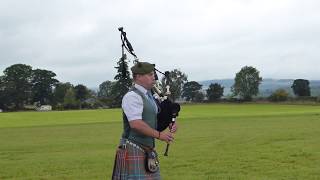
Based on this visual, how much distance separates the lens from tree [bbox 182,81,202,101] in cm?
16350

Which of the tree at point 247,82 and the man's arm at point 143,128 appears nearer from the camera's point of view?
the man's arm at point 143,128

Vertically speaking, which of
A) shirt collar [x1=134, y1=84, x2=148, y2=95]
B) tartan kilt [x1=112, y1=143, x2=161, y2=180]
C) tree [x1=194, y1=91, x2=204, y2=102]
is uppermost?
tree [x1=194, y1=91, x2=204, y2=102]

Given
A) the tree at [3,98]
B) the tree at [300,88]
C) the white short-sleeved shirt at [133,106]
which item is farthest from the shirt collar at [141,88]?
the tree at [300,88]

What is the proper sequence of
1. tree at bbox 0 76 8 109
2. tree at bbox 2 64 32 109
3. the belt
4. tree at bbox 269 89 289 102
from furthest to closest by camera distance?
tree at bbox 2 64 32 109 < tree at bbox 0 76 8 109 < tree at bbox 269 89 289 102 < the belt

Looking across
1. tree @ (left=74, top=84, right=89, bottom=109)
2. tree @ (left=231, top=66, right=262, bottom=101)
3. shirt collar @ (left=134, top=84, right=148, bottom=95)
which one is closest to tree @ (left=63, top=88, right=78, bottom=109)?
tree @ (left=74, top=84, right=89, bottom=109)

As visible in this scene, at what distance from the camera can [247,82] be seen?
16625 cm

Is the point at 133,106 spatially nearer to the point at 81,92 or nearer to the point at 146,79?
the point at 146,79

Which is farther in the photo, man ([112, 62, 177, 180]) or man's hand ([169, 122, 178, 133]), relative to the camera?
man's hand ([169, 122, 178, 133])

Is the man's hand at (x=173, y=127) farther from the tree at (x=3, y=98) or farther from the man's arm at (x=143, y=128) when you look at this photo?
the tree at (x=3, y=98)

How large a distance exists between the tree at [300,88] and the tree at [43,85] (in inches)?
2537

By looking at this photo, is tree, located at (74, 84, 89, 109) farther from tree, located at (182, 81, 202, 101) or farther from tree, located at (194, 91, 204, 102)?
tree, located at (194, 91, 204, 102)

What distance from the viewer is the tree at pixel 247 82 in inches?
6442

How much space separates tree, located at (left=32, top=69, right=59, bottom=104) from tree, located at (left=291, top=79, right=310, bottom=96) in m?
64.4

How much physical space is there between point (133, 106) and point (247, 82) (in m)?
162
